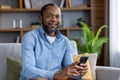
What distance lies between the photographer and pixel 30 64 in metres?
1.55

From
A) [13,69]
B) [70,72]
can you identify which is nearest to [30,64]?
[70,72]

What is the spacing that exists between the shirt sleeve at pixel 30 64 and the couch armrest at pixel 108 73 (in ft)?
3.12

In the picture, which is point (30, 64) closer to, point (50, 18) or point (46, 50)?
point (46, 50)

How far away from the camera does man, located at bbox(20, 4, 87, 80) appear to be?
5.00 feet

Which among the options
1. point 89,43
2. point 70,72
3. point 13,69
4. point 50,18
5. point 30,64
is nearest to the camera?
point 70,72

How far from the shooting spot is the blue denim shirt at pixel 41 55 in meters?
1.53

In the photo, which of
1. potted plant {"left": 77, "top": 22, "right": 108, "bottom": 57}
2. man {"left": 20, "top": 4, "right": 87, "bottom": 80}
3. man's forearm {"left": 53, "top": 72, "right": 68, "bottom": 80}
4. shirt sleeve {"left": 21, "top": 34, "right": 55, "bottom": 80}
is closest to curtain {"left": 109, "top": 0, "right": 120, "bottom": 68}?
potted plant {"left": 77, "top": 22, "right": 108, "bottom": 57}

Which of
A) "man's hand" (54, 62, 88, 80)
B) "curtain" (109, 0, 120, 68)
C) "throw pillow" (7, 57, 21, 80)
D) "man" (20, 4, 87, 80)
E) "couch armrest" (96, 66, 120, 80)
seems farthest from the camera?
"curtain" (109, 0, 120, 68)

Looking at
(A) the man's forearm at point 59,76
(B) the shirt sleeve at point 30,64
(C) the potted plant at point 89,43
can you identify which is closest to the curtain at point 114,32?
(C) the potted plant at point 89,43

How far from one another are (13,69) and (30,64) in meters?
0.55

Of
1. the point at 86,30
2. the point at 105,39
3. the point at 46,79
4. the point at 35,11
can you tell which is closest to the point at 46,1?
the point at 35,11

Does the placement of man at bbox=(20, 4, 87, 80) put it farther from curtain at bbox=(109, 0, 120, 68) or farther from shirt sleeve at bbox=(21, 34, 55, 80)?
curtain at bbox=(109, 0, 120, 68)

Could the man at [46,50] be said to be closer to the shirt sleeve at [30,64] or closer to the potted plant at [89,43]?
the shirt sleeve at [30,64]

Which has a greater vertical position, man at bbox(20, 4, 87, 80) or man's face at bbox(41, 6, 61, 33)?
man's face at bbox(41, 6, 61, 33)
